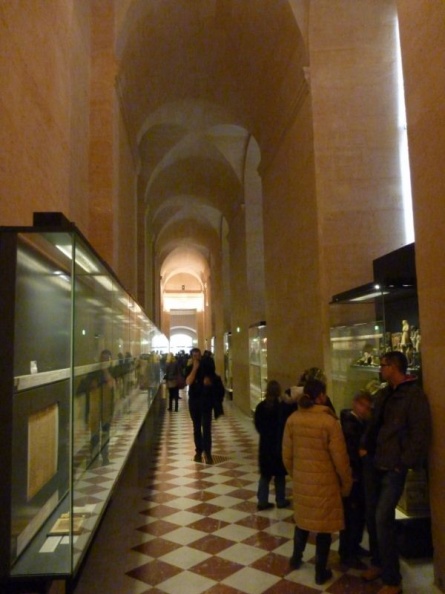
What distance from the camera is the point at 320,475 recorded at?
3812 mm

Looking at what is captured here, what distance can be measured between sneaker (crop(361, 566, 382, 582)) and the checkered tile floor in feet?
0.21

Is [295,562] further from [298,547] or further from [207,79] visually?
[207,79]

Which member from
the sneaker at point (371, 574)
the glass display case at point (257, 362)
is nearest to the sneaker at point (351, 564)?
the sneaker at point (371, 574)

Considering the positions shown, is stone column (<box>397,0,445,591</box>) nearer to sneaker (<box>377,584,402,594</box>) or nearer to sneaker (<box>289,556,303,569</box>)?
sneaker (<box>377,584,402,594</box>)

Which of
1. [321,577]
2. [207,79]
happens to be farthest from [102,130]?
[321,577]

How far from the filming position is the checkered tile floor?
392cm

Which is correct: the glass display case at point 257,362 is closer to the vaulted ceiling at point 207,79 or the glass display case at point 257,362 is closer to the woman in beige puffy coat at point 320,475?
the vaulted ceiling at point 207,79

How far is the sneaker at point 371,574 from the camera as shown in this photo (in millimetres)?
3957

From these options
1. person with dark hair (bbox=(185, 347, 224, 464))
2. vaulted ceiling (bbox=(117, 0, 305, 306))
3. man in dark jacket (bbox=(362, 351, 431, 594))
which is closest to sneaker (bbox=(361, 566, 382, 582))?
man in dark jacket (bbox=(362, 351, 431, 594))

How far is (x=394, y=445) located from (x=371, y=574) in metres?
1.12

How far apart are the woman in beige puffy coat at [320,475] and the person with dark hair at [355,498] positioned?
1.35 ft

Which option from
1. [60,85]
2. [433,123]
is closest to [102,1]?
[60,85]

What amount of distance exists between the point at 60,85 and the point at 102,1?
4.49 metres

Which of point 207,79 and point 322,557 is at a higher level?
point 207,79
